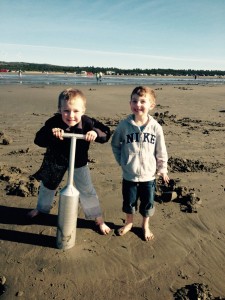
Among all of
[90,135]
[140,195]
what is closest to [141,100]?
[90,135]

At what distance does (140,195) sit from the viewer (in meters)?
3.47

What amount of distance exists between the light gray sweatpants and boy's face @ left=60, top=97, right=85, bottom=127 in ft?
1.86

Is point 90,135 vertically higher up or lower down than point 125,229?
higher up

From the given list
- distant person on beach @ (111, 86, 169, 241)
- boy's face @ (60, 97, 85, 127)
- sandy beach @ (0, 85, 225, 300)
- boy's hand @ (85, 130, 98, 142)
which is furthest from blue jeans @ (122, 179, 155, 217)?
boy's face @ (60, 97, 85, 127)

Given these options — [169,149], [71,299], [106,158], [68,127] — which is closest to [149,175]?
[68,127]

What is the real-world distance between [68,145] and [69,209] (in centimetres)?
68

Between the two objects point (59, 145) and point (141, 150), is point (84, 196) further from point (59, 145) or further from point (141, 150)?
point (141, 150)

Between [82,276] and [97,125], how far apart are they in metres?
1.45

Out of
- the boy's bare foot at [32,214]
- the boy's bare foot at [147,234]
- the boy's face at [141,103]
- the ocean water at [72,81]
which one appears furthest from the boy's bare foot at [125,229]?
the ocean water at [72,81]

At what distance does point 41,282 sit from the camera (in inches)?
107

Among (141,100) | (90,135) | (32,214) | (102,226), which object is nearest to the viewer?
(90,135)

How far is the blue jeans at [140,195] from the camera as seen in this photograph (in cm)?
339

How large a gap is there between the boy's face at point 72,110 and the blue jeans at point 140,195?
853 mm

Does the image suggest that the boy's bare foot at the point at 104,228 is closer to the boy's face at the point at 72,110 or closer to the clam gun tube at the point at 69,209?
the clam gun tube at the point at 69,209
